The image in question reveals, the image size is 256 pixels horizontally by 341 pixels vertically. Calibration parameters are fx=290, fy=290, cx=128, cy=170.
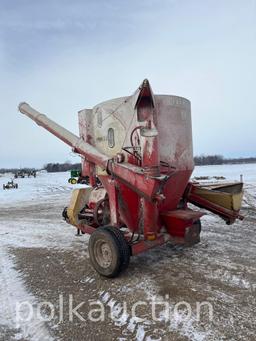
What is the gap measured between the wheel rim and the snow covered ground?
23 cm

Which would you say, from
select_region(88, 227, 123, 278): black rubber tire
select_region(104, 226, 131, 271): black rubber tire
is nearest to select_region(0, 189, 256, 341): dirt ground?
select_region(88, 227, 123, 278): black rubber tire

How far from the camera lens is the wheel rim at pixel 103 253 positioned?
165 inches

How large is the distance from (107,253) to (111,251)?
0.22 meters

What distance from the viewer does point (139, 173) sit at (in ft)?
12.7

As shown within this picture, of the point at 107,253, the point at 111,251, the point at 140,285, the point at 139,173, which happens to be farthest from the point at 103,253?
the point at 139,173

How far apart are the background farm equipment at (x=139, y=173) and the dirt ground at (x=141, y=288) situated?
42 cm

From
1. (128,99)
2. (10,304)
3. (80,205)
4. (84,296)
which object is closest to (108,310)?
(84,296)

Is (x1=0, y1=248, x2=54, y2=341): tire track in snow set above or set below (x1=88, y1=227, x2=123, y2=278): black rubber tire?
below

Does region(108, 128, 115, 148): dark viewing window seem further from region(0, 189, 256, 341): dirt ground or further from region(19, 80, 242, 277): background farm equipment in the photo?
region(0, 189, 256, 341): dirt ground

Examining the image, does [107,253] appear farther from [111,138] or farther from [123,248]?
[111,138]

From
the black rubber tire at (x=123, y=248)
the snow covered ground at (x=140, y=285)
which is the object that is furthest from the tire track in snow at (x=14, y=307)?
the black rubber tire at (x=123, y=248)

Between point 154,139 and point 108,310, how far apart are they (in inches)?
85.4

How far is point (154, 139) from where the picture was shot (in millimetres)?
3887

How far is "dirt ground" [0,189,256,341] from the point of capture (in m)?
2.86
